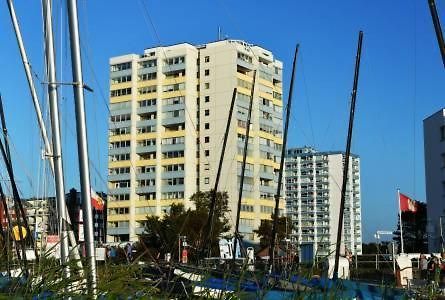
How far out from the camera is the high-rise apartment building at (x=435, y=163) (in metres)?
61.6

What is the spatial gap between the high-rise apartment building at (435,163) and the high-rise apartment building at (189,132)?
50.6 m

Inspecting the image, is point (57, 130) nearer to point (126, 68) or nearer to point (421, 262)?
point (421, 262)

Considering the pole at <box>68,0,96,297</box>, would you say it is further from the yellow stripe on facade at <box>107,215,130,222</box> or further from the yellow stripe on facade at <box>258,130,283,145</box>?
the yellow stripe on facade at <box>107,215,130,222</box>

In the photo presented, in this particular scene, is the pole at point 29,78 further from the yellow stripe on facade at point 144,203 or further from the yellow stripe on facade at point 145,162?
the yellow stripe on facade at point 145,162

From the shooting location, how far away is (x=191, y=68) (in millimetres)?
120750

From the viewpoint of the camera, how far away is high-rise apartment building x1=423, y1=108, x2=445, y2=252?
2425 inches

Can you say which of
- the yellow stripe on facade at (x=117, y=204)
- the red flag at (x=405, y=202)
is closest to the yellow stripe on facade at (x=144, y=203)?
the yellow stripe on facade at (x=117, y=204)

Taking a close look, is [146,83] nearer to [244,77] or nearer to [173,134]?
[173,134]

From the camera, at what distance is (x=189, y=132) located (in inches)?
4697

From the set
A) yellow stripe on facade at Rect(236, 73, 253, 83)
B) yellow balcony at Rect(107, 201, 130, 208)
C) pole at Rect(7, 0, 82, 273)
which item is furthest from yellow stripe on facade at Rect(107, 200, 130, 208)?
pole at Rect(7, 0, 82, 273)

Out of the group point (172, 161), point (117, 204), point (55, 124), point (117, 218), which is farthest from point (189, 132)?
point (55, 124)

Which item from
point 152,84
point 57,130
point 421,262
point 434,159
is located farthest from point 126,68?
point 57,130

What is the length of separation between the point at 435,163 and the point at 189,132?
6045 centimetres

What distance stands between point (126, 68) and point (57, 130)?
117 metres
